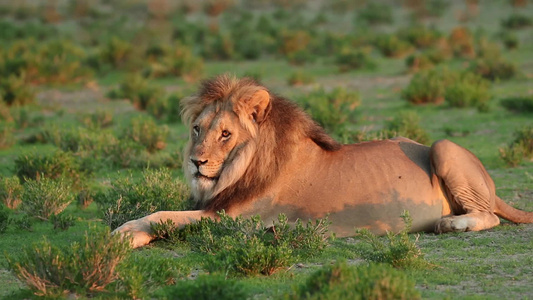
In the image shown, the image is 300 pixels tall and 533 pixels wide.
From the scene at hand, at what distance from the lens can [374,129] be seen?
15.7 metres

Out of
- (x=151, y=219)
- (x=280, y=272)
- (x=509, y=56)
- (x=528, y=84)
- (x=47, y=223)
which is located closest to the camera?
(x=280, y=272)

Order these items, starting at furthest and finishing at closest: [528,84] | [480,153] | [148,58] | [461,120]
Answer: [148,58] < [528,84] < [461,120] < [480,153]

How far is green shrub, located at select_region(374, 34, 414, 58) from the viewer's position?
91.3 feet

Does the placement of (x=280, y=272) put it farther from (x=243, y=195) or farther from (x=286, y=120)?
(x=286, y=120)

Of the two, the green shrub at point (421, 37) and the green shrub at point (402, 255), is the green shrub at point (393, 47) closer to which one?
the green shrub at point (421, 37)

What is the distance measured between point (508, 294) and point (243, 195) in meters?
2.77

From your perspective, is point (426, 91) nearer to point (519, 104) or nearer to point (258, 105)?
point (519, 104)

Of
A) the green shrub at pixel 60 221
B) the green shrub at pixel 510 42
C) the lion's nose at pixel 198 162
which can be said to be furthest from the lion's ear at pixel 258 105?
the green shrub at pixel 510 42

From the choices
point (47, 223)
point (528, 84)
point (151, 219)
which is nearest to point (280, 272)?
point (151, 219)

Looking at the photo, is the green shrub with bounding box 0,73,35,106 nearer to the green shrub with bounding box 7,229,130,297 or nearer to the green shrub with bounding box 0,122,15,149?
the green shrub with bounding box 0,122,15,149

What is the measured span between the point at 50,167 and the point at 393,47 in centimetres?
1825

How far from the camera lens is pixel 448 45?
29.4 m

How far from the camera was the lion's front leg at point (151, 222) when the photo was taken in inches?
310

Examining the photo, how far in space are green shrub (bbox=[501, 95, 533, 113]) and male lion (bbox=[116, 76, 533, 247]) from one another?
901 cm
